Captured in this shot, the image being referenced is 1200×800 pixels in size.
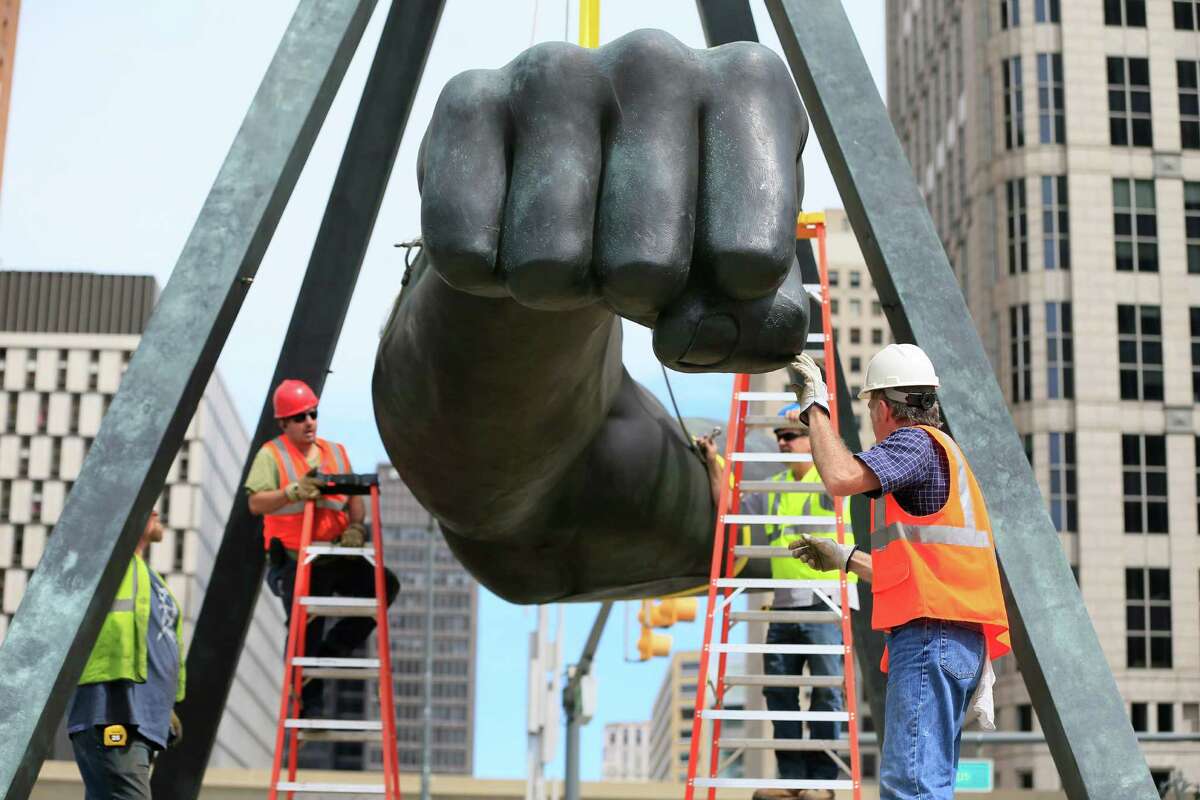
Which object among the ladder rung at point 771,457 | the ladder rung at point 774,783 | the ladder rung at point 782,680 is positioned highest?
the ladder rung at point 771,457

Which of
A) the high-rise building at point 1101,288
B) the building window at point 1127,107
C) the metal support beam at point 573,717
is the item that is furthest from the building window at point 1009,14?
the metal support beam at point 573,717

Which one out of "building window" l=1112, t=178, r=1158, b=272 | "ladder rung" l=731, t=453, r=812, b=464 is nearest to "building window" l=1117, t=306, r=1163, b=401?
"building window" l=1112, t=178, r=1158, b=272

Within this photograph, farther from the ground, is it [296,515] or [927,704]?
[296,515]

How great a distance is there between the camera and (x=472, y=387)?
4406 millimetres

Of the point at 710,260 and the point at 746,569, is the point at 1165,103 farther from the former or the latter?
the point at 710,260

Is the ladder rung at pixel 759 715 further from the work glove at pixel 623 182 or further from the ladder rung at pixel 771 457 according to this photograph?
the work glove at pixel 623 182

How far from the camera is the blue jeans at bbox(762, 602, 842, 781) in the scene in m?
8.02

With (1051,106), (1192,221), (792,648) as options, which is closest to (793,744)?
(792,648)

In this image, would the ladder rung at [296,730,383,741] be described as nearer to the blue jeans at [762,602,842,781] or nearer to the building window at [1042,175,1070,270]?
the blue jeans at [762,602,842,781]

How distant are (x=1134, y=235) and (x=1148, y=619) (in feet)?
48.9

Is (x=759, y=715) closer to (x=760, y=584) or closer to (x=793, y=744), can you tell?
(x=793, y=744)

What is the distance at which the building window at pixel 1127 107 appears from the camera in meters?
66.4

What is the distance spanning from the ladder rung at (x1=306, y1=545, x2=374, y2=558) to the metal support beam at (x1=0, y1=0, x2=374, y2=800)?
2078mm

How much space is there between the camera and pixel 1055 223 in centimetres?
6519
